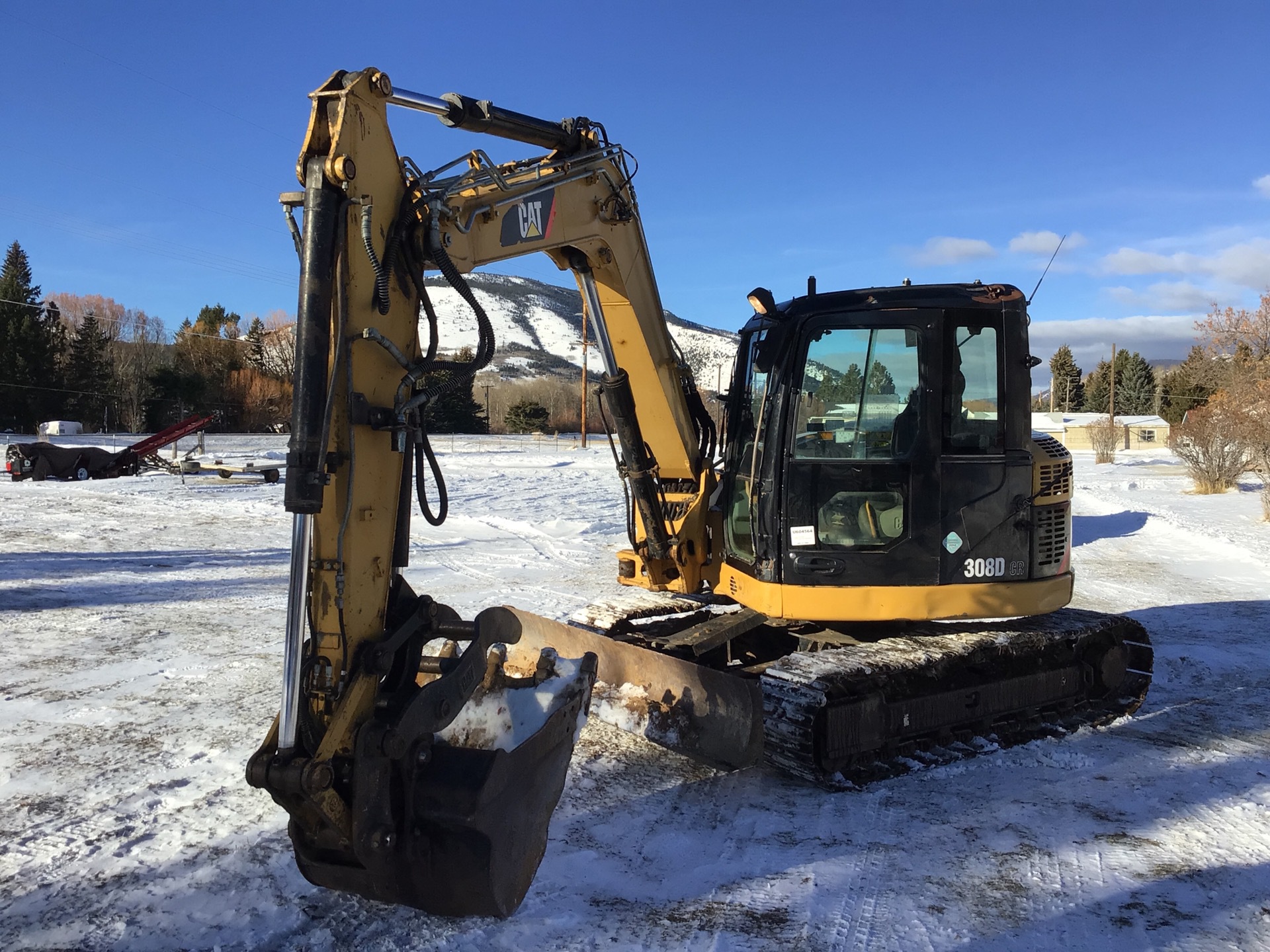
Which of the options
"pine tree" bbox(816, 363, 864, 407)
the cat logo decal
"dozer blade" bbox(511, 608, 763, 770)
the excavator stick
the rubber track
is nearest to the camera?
the excavator stick

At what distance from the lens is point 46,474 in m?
21.8

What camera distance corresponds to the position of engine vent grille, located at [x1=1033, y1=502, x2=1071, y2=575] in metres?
5.55

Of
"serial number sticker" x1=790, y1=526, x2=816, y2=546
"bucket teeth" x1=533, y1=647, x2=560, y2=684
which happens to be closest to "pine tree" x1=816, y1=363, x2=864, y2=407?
"serial number sticker" x1=790, y1=526, x2=816, y2=546

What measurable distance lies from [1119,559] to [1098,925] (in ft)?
36.2

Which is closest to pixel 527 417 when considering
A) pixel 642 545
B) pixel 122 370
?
pixel 122 370

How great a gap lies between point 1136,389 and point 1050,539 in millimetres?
74590

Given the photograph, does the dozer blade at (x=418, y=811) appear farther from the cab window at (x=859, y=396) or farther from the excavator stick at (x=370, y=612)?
the cab window at (x=859, y=396)

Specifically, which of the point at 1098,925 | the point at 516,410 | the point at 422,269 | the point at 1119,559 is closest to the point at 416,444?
the point at 422,269

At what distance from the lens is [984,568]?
5414 mm

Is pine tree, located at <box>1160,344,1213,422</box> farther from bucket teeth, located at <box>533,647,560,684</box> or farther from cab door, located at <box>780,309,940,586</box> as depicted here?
bucket teeth, located at <box>533,647,560,684</box>

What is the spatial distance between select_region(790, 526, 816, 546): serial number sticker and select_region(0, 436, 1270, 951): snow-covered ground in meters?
1.37

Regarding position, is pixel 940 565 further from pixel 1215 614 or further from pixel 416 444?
pixel 1215 614

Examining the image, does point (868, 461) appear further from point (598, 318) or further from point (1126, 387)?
point (1126, 387)

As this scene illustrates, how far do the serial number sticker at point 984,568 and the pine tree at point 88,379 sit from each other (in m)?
49.4
